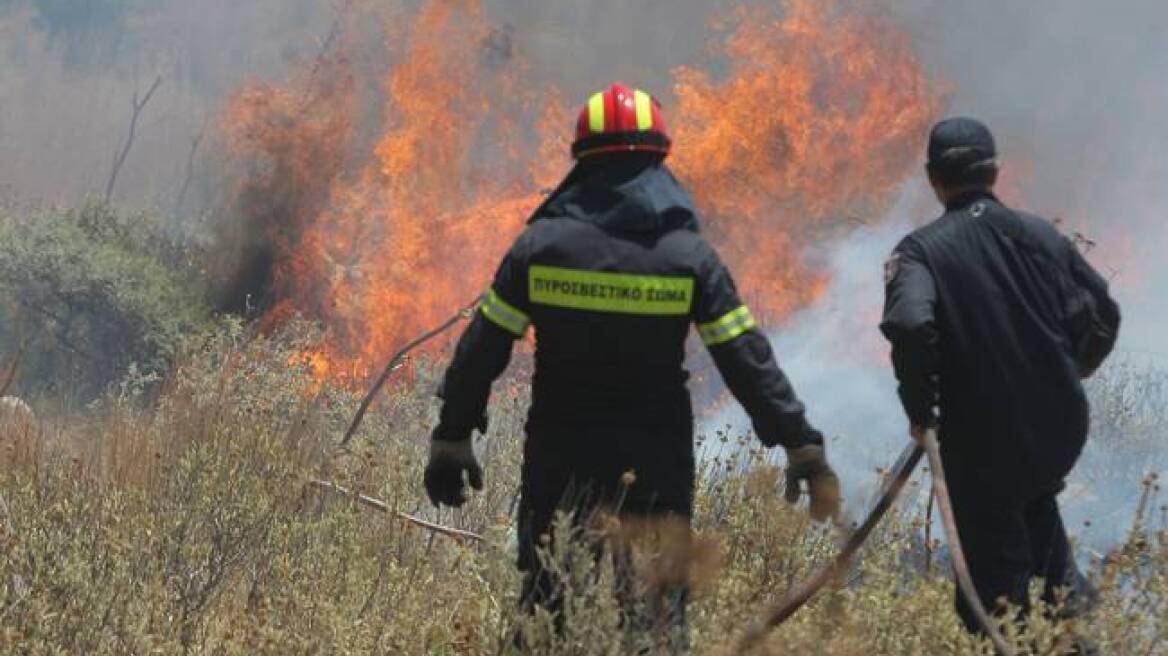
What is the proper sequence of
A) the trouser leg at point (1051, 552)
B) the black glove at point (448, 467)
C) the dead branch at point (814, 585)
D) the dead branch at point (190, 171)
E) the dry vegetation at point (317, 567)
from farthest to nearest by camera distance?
1. the dead branch at point (190, 171)
2. the trouser leg at point (1051, 552)
3. the black glove at point (448, 467)
4. the dry vegetation at point (317, 567)
5. the dead branch at point (814, 585)

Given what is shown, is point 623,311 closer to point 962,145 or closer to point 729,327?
point 729,327

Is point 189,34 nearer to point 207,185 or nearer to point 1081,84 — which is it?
point 207,185

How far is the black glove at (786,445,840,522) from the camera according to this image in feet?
12.2

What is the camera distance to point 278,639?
144 inches

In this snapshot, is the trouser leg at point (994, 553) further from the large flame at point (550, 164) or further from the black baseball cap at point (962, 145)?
the large flame at point (550, 164)

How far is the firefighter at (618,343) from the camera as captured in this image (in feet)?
12.1

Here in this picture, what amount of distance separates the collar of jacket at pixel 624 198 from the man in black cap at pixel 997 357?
714mm

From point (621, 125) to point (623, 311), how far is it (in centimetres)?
47

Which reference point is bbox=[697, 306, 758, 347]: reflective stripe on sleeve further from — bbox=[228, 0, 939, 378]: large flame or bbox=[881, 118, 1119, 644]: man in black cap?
bbox=[228, 0, 939, 378]: large flame

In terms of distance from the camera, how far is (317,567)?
4.76 m

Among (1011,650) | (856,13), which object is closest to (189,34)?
(856,13)

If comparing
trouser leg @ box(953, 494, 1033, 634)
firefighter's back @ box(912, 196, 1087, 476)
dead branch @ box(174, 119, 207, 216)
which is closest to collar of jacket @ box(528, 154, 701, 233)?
firefighter's back @ box(912, 196, 1087, 476)

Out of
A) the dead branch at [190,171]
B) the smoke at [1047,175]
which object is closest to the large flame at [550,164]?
the smoke at [1047,175]

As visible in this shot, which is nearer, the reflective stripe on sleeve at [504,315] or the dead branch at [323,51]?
the reflective stripe on sleeve at [504,315]
